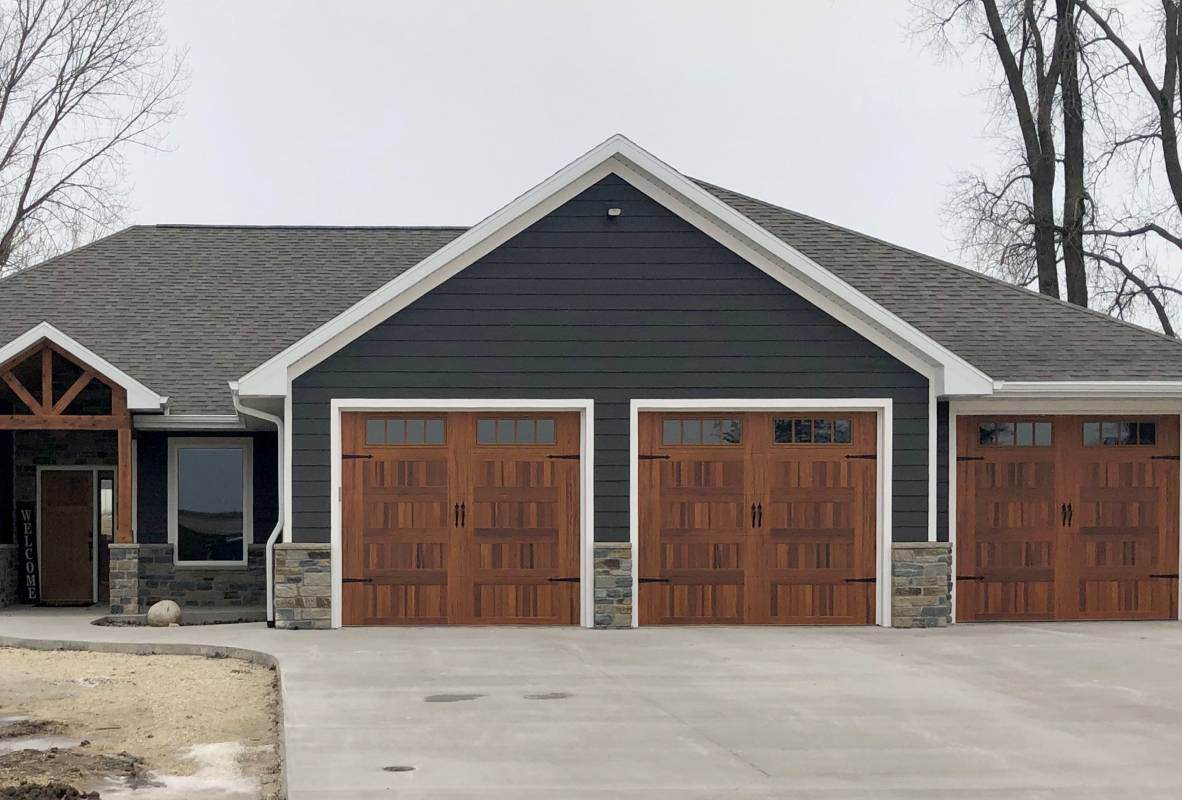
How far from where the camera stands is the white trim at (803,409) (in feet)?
49.6

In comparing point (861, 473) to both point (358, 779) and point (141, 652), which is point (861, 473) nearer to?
point (141, 652)

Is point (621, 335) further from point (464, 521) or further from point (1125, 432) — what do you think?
point (1125, 432)

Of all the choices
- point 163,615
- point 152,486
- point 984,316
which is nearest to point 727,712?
point 163,615

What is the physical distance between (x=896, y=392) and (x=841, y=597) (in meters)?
2.15

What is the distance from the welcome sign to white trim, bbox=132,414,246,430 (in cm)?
258

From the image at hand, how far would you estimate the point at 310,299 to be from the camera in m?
20.7

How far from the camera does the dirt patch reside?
327 inches

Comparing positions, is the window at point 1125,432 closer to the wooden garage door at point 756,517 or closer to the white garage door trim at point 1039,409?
the white garage door trim at point 1039,409

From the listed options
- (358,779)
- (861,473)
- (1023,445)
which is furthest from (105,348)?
(358,779)

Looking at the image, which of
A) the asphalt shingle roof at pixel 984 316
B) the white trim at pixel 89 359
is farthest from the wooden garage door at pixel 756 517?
the white trim at pixel 89 359

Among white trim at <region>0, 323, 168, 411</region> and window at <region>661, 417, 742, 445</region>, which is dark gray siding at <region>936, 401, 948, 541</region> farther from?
white trim at <region>0, 323, 168, 411</region>

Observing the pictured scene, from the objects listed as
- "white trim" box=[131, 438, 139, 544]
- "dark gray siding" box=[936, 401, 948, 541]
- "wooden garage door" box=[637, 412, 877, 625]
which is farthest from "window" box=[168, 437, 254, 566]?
"dark gray siding" box=[936, 401, 948, 541]

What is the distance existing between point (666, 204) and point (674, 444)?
2.40m

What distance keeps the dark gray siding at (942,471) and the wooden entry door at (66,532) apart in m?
10.5
